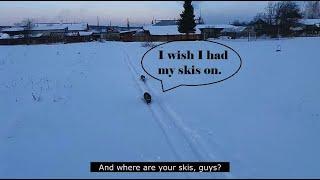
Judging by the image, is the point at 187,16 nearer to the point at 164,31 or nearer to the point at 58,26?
the point at 164,31

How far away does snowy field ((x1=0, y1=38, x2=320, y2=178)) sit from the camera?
5973mm

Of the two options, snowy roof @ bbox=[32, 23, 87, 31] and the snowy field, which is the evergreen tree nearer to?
the snowy field

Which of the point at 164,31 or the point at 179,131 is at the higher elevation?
the point at 164,31

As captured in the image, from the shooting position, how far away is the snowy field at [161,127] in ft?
19.6

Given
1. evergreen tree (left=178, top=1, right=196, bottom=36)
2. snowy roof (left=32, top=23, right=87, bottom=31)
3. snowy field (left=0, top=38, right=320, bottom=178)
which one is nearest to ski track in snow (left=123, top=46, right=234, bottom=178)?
snowy field (left=0, top=38, right=320, bottom=178)

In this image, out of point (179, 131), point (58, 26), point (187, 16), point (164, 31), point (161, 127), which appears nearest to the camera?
point (179, 131)

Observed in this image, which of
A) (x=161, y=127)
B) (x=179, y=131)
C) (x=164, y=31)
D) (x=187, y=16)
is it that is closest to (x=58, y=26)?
(x=164, y=31)

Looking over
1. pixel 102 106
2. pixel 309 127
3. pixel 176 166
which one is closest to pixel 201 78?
pixel 102 106

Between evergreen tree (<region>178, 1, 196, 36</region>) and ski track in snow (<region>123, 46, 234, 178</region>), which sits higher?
evergreen tree (<region>178, 1, 196, 36</region>)

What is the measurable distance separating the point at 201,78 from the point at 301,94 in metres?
4.09

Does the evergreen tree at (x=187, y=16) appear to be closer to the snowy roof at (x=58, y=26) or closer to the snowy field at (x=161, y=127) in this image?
the snowy field at (x=161, y=127)

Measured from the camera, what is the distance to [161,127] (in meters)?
7.75

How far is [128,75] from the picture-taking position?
1582 cm

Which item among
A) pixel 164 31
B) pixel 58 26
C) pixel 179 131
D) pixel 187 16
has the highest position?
pixel 58 26
